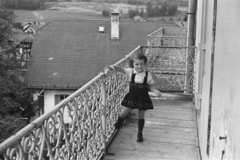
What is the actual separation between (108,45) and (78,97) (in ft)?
86.6

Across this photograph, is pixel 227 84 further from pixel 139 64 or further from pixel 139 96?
pixel 139 96

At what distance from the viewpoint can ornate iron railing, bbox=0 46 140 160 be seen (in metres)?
2.43

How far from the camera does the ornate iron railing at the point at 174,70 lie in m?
8.24

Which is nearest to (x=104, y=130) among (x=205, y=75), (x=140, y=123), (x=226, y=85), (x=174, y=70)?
(x=140, y=123)

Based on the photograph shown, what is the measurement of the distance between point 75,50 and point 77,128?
87.2 feet

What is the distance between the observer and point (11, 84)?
25719mm

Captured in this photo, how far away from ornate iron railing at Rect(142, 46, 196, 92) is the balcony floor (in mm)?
1349

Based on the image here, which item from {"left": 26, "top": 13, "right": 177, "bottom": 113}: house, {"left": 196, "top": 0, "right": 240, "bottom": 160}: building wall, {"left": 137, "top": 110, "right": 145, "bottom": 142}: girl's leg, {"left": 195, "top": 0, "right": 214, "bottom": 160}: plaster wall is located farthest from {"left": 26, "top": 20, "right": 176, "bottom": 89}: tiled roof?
{"left": 196, "top": 0, "right": 240, "bottom": 160}: building wall

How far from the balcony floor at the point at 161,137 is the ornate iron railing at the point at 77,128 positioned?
27cm

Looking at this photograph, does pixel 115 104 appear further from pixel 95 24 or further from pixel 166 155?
pixel 95 24

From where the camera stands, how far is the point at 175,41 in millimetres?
18312

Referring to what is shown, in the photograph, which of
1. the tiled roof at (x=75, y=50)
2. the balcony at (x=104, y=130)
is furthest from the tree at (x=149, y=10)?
the balcony at (x=104, y=130)

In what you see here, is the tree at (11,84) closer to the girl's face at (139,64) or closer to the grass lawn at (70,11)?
the girl's face at (139,64)

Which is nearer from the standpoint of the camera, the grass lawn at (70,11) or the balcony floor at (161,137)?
the balcony floor at (161,137)
